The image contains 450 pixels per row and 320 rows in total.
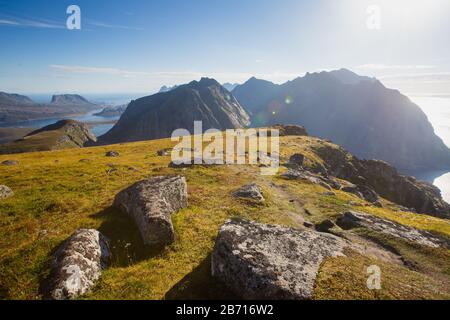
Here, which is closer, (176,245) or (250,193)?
(176,245)

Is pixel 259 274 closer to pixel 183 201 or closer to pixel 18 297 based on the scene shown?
pixel 18 297

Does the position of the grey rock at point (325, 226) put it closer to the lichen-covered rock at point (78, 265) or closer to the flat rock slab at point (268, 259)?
the flat rock slab at point (268, 259)

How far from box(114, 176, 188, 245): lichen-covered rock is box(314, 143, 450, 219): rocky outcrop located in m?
76.7

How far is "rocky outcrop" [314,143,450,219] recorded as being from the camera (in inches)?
3666

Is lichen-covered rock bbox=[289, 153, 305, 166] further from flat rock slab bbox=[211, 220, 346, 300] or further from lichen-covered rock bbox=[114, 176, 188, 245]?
flat rock slab bbox=[211, 220, 346, 300]

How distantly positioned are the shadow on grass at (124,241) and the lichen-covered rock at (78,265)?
0.74 m

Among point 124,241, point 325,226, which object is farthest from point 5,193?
point 325,226

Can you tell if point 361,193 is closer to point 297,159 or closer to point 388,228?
point 297,159

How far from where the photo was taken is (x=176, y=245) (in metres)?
18.3

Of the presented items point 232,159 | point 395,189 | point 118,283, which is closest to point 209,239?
point 118,283

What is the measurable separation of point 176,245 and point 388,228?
20.7m

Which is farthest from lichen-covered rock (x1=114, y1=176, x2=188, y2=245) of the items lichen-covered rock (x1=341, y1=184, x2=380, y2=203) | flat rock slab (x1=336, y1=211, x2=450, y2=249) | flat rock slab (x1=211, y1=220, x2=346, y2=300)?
lichen-covered rock (x1=341, y1=184, x2=380, y2=203)

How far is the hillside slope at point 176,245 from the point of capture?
13.5 metres

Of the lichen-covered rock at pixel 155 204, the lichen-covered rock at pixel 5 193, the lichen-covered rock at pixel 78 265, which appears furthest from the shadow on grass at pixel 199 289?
the lichen-covered rock at pixel 5 193
